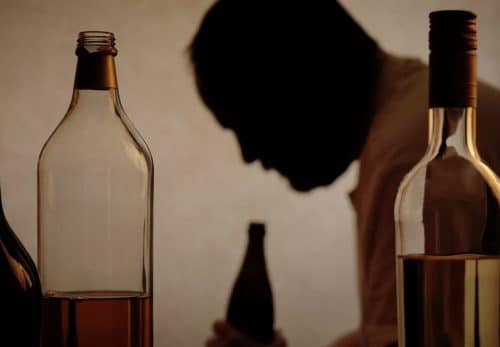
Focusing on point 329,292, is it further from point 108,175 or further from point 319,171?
point 108,175

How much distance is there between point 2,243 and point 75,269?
15cm

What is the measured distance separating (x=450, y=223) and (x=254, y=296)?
31 centimetres

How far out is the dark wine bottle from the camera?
35.1 inches

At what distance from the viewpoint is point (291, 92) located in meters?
1.21

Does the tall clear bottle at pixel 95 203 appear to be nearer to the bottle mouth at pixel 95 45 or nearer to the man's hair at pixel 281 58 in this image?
the bottle mouth at pixel 95 45

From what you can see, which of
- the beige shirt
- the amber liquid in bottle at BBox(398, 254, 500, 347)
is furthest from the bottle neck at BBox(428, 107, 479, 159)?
the beige shirt

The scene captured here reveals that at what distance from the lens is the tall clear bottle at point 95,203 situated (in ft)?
3.41

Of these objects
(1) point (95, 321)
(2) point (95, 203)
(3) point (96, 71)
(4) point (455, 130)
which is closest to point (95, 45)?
(3) point (96, 71)

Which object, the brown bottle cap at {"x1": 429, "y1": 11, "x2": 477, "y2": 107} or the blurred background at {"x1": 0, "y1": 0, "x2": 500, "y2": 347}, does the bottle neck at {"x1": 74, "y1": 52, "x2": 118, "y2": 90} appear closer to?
the blurred background at {"x1": 0, "y1": 0, "x2": 500, "y2": 347}

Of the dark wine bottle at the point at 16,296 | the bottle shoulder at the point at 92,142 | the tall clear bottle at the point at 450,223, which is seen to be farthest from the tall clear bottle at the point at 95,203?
the tall clear bottle at the point at 450,223

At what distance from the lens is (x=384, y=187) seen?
123cm

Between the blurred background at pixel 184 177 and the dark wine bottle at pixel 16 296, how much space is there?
18cm

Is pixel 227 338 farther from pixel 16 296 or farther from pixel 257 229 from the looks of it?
pixel 16 296

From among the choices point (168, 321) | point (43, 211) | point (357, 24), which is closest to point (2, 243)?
point (43, 211)
